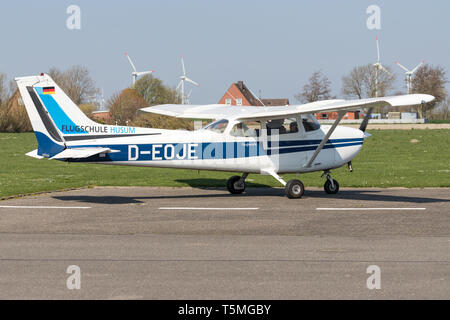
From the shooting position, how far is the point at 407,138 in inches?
1874

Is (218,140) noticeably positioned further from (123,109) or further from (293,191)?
(123,109)

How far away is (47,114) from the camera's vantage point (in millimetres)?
14773

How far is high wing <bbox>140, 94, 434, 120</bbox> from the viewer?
1376 cm

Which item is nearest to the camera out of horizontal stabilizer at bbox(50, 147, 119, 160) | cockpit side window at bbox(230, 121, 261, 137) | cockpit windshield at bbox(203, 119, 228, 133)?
horizontal stabilizer at bbox(50, 147, 119, 160)

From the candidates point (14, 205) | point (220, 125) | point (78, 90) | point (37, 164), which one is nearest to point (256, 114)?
point (220, 125)

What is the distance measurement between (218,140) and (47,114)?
4.17 m

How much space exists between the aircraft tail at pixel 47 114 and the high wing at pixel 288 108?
4.10 metres

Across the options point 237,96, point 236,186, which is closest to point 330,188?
point 236,186

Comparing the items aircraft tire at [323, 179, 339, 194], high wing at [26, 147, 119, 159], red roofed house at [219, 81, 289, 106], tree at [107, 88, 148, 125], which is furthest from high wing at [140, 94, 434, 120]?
red roofed house at [219, 81, 289, 106]

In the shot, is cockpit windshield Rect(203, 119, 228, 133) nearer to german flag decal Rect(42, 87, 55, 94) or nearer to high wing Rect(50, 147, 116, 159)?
high wing Rect(50, 147, 116, 159)

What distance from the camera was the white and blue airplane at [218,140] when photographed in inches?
578

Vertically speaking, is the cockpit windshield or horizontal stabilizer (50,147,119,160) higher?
the cockpit windshield

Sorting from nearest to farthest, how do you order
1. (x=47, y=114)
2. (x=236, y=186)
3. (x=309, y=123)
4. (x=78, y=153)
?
(x=78, y=153)
(x=47, y=114)
(x=309, y=123)
(x=236, y=186)
